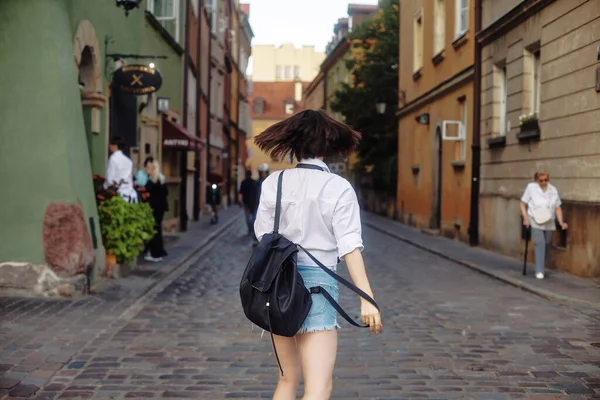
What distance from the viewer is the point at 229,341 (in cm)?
751

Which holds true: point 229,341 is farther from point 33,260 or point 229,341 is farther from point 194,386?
point 33,260

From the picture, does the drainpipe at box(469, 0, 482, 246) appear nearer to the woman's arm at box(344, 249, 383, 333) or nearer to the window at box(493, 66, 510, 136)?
the window at box(493, 66, 510, 136)

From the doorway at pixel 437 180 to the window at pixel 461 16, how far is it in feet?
10.9

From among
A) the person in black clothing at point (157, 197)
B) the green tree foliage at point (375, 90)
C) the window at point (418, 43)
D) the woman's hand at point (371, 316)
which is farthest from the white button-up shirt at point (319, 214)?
the green tree foliage at point (375, 90)

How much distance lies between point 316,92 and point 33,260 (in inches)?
2325

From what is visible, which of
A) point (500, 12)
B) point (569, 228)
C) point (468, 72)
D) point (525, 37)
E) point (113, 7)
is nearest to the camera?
point (569, 228)

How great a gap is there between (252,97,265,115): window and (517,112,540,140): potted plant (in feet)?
241

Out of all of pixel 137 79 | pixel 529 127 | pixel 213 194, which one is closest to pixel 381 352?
pixel 137 79

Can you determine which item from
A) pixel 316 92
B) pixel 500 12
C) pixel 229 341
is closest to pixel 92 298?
pixel 229 341

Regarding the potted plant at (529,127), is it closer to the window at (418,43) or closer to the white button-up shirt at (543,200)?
the white button-up shirt at (543,200)

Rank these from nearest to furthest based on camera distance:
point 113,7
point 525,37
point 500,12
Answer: point 113,7, point 525,37, point 500,12

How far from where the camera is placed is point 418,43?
27547mm

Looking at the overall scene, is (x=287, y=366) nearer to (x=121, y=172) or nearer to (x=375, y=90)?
(x=121, y=172)

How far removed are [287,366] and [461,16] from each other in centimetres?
1929
